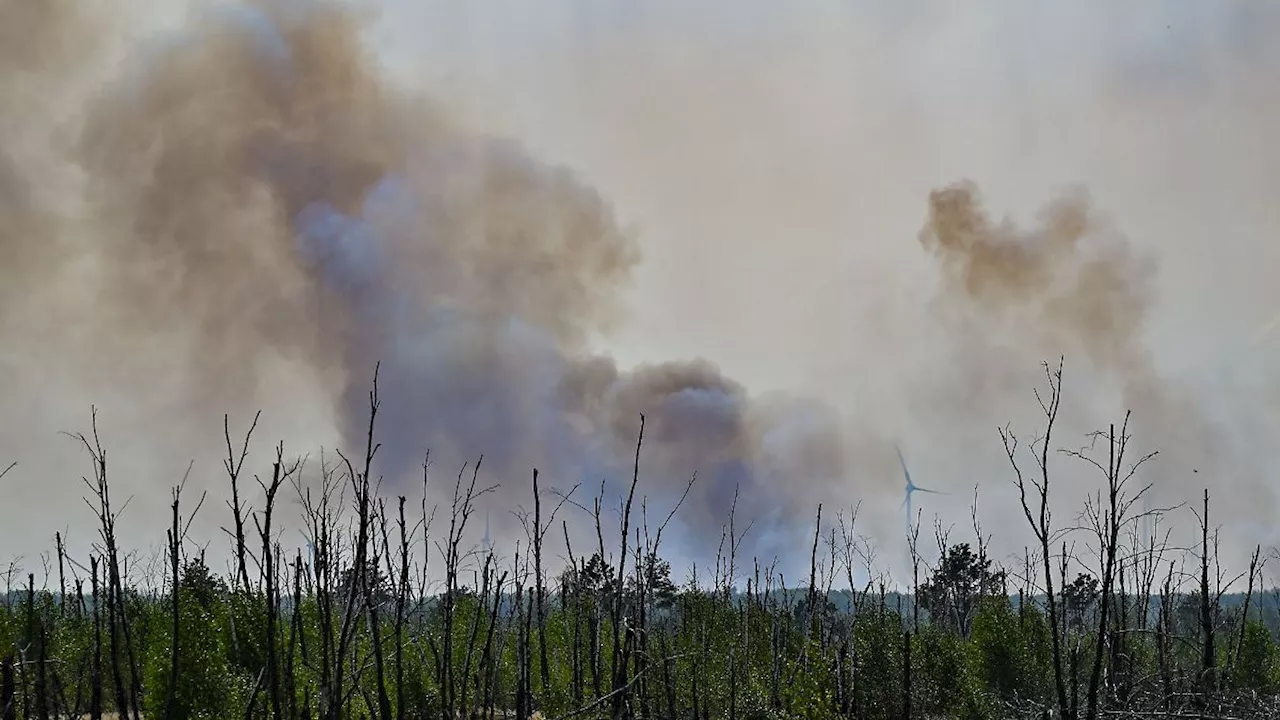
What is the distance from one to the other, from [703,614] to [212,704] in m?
19.5

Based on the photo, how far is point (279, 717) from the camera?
894cm

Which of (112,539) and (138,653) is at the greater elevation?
(112,539)

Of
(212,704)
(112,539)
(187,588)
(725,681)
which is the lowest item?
(725,681)

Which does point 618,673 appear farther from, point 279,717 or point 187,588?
A: point 187,588

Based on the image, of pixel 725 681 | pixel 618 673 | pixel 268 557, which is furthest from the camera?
pixel 725 681

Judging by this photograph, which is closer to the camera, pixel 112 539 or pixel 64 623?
pixel 112 539

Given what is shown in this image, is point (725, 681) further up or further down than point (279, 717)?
further down

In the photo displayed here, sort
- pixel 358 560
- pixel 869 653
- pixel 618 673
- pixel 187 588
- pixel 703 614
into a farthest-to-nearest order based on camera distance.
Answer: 1. pixel 703 614
2. pixel 869 653
3. pixel 187 588
4. pixel 618 673
5. pixel 358 560

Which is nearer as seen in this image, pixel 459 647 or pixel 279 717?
pixel 279 717

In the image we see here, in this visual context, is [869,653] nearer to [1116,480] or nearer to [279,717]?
[1116,480]

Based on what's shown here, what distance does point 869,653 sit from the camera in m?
27.7

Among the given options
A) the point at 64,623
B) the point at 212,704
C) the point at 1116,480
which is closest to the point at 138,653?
the point at 64,623

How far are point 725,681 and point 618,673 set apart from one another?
16.0 metres

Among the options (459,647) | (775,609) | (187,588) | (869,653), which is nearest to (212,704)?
(187,588)
